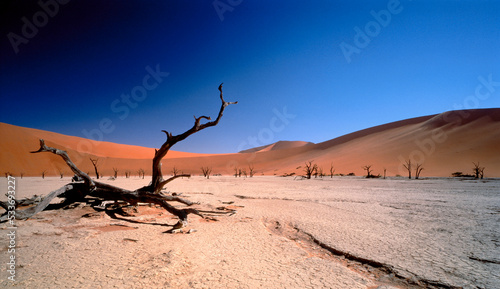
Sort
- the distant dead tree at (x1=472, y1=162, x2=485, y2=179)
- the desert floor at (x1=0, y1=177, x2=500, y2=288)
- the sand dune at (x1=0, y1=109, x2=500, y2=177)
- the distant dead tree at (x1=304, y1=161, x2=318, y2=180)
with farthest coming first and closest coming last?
the sand dune at (x1=0, y1=109, x2=500, y2=177) → the distant dead tree at (x1=304, y1=161, x2=318, y2=180) → the distant dead tree at (x1=472, y1=162, x2=485, y2=179) → the desert floor at (x1=0, y1=177, x2=500, y2=288)

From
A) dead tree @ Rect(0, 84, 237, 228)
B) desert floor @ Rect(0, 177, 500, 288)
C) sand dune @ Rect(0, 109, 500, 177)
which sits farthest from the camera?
sand dune @ Rect(0, 109, 500, 177)


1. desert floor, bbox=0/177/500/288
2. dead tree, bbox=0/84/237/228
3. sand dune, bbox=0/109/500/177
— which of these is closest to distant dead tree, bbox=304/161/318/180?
sand dune, bbox=0/109/500/177

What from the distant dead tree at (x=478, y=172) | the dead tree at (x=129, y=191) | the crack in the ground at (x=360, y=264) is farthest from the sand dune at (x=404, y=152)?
the dead tree at (x=129, y=191)

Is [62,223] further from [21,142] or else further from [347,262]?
[21,142]

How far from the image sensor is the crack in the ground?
2377 mm

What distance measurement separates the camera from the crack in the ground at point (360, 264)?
2377 millimetres

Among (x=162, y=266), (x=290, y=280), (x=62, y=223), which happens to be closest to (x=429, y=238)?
(x=290, y=280)

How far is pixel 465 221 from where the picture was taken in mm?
4965

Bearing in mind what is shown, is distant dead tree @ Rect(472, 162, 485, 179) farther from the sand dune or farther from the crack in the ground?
the crack in the ground

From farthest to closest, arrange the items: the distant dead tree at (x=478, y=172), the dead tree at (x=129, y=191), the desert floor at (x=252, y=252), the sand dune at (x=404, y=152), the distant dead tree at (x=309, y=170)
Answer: the sand dune at (x=404, y=152) → the distant dead tree at (x=309, y=170) → the distant dead tree at (x=478, y=172) → the dead tree at (x=129, y=191) → the desert floor at (x=252, y=252)

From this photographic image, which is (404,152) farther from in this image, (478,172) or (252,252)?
(252,252)

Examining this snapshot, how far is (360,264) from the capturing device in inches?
114

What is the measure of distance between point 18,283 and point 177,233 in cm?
210

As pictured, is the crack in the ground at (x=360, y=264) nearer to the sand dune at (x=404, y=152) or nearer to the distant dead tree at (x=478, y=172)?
the distant dead tree at (x=478, y=172)
